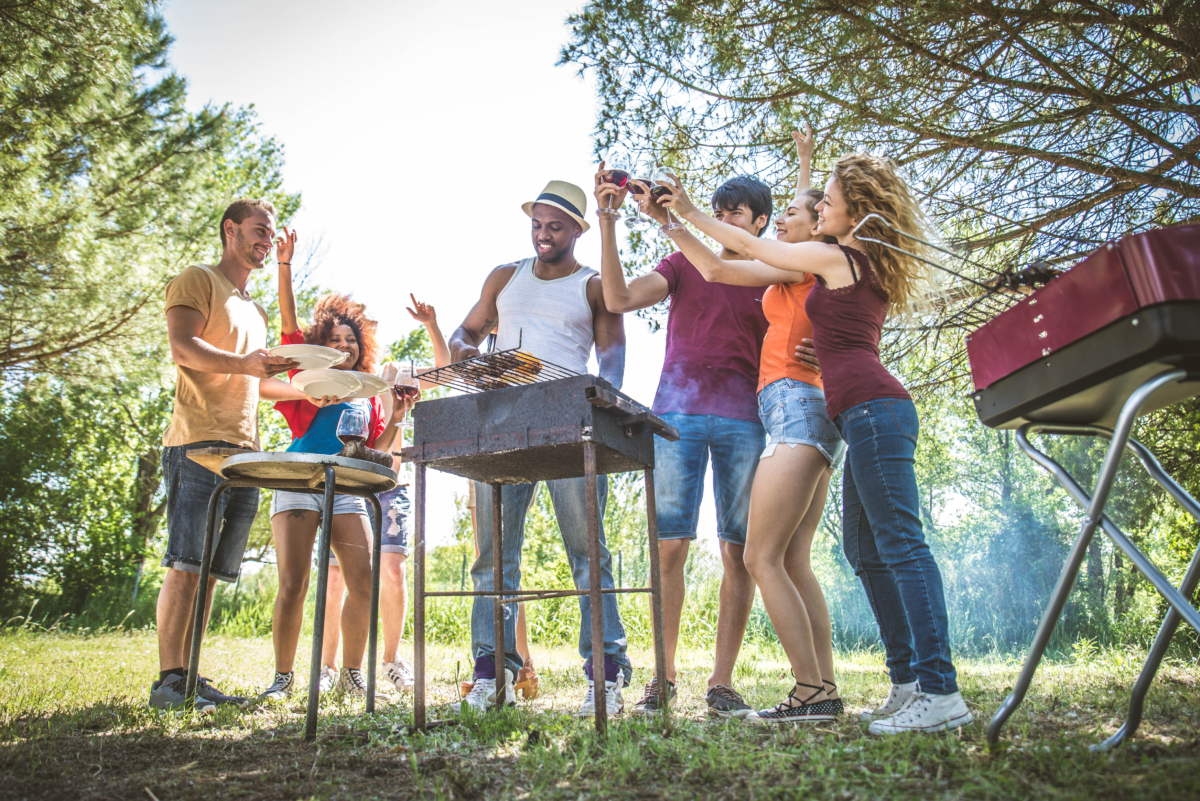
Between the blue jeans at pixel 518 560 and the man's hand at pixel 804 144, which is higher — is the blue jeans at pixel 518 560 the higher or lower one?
the lower one

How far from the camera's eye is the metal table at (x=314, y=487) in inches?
86.0

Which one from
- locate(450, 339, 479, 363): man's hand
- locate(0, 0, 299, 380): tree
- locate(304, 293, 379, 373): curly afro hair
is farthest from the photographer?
locate(0, 0, 299, 380): tree

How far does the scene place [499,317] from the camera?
3191mm

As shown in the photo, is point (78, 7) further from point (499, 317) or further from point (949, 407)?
point (949, 407)

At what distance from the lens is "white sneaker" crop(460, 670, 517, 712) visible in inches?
100

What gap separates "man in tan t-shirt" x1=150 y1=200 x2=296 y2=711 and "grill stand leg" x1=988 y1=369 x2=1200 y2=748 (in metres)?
2.42

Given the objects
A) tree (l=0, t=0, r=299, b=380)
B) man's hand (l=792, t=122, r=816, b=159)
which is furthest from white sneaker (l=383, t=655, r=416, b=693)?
tree (l=0, t=0, r=299, b=380)

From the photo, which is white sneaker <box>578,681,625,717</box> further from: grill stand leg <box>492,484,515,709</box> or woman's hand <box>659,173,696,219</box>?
woman's hand <box>659,173,696,219</box>

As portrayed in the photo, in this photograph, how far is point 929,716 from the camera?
1923mm

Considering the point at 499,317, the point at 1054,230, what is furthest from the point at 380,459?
the point at 1054,230

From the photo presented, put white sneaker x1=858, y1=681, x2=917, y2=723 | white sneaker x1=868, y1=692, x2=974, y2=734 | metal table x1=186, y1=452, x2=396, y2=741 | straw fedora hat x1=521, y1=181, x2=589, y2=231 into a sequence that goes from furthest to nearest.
Answer: 1. straw fedora hat x1=521, y1=181, x2=589, y2=231
2. white sneaker x1=858, y1=681, x2=917, y2=723
3. metal table x1=186, y1=452, x2=396, y2=741
4. white sneaker x1=868, y1=692, x2=974, y2=734

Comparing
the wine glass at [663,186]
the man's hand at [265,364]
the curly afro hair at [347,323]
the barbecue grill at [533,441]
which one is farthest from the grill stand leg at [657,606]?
the curly afro hair at [347,323]

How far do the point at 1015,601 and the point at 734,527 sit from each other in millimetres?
6937

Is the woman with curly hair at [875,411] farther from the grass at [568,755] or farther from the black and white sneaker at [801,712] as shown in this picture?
the grass at [568,755]
